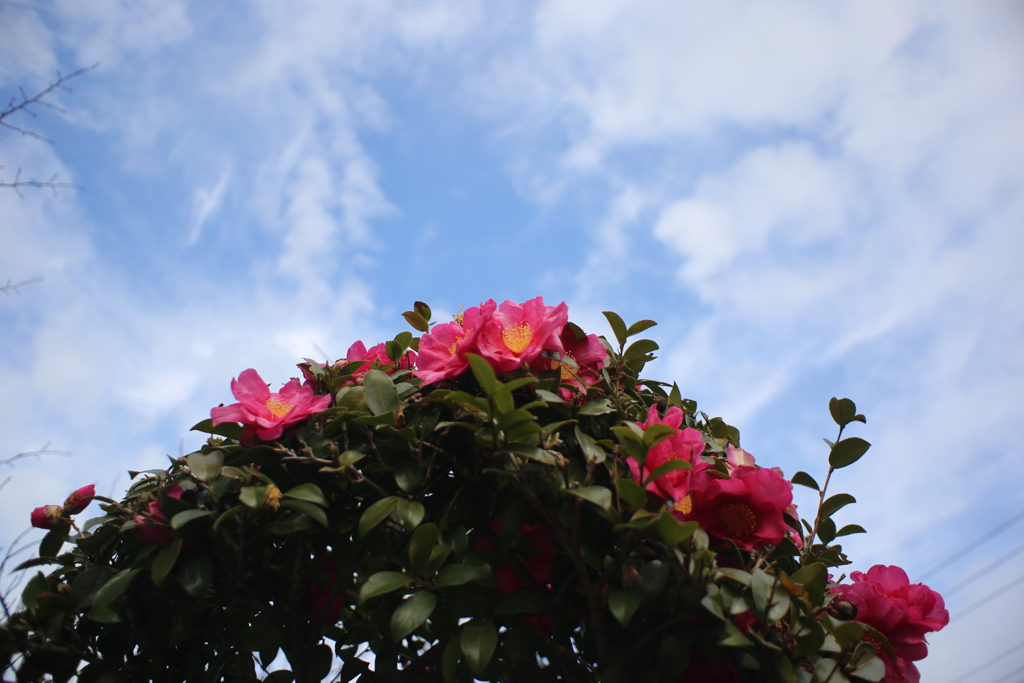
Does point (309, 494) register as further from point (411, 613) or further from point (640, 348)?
point (640, 348)

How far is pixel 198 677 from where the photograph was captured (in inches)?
39.2

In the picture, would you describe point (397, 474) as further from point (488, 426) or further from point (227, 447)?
point (227, 447)

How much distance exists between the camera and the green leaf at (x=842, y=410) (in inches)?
41.2

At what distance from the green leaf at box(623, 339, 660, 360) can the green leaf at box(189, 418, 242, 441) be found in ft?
2.07

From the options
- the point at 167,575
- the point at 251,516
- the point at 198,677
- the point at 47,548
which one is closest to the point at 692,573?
the point at 251,516

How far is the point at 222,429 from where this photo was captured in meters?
0.96

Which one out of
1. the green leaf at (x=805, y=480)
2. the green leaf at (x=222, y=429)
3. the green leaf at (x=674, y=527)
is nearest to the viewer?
the green leaf at (x=674, y=527)

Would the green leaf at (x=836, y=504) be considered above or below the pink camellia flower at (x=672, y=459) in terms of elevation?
below

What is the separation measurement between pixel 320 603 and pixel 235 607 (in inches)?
5.1

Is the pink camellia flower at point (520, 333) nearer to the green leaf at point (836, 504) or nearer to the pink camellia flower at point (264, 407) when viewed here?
the pink camellia flower at point (264, 407)

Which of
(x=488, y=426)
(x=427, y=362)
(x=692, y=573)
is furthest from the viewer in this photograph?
(x=427, y=362)

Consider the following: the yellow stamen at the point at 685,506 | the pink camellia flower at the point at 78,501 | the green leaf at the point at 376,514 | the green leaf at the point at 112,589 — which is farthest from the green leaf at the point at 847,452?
the pink camellia flower at the point at 78,501

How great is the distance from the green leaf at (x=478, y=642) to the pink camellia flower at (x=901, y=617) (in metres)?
0.54

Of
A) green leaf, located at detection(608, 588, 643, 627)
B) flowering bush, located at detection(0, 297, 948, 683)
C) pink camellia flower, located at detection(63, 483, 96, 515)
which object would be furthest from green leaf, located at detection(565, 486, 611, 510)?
pink camellia flower, located at detection(63, 483, 96, 515)
